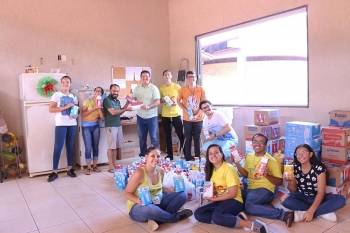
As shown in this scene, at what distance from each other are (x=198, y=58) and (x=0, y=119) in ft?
11.2

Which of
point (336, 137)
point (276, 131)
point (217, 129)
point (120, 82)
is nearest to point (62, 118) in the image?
point (120, 82)

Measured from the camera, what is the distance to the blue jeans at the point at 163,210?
8.31 feet

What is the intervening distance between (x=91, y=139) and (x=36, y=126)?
794 millimetres

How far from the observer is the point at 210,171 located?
9.00 feet

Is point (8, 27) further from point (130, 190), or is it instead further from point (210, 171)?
point (210, 171)

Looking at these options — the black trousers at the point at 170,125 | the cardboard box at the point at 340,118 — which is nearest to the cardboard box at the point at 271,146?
the cardboard box at the point at 340,118

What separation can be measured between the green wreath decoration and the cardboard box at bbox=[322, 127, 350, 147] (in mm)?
3657

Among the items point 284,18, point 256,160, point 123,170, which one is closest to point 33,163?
point 123,170

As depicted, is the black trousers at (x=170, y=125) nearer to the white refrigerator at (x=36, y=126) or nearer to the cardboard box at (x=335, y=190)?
the white refrigerator at (x=36, y=126)

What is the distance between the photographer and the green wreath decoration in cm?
432

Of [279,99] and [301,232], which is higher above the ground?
[279,99]

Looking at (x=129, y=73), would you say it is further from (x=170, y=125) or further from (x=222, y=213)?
(x=222, y=213)

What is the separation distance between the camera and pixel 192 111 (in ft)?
15.1

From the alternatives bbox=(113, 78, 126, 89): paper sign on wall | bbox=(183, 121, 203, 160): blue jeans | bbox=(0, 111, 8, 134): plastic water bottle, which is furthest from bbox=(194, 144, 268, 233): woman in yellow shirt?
bbox=(113, 78, 126, 89): paper sign on wall
